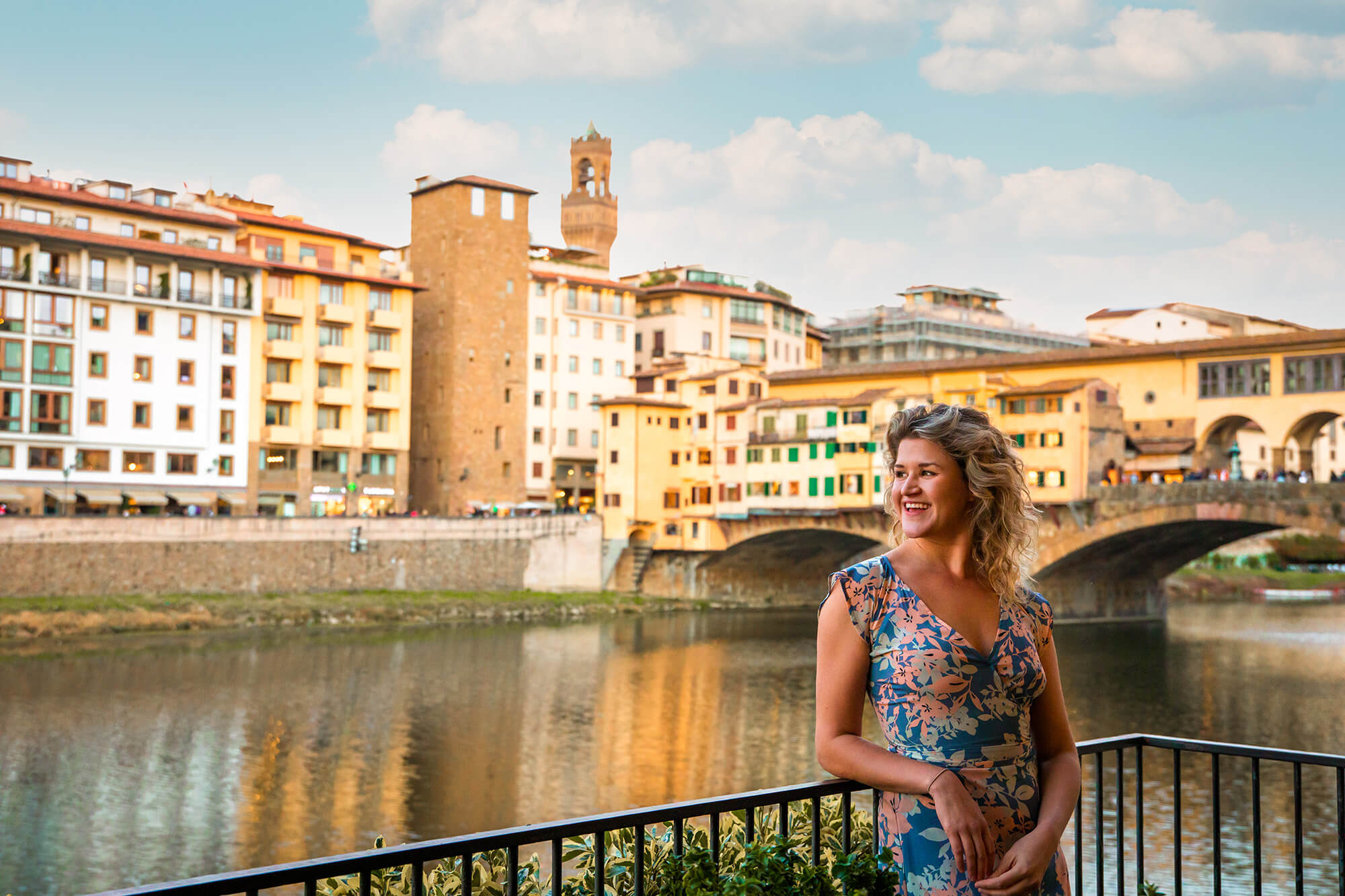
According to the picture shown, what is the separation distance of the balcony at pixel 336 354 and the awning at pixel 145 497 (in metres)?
10.5

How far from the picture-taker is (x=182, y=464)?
186 feet

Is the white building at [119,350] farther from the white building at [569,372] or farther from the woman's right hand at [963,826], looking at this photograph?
the woman's right hand at [963,826]

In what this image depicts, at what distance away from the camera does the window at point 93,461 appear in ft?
177

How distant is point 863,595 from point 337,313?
6157 cm

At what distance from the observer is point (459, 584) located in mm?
57812

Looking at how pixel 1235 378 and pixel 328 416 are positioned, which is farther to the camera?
pixel 328 416

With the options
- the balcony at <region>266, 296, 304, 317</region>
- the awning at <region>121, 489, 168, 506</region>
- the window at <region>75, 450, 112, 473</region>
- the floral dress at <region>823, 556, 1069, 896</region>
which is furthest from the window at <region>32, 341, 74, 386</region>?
the floral dress at <region>823, 556, 1069, 896</region>

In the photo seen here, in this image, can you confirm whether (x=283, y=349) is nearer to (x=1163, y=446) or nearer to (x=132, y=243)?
(x=132, y=243)

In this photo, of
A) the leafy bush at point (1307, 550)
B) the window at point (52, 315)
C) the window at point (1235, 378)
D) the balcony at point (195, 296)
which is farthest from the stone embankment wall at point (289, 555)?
the leafy bush at point (1307, 550)

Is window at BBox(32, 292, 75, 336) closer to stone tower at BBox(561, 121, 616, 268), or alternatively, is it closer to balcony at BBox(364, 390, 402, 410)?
balcony at BBox(364, 390, 402, 410)

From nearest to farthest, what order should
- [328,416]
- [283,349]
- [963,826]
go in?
1. [963,826]
2. [283,349]
3. [328,416]

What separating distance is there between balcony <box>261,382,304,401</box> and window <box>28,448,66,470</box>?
940 centimetres

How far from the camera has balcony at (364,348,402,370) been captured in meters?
63.9

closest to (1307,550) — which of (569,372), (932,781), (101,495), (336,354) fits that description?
(569,372)
